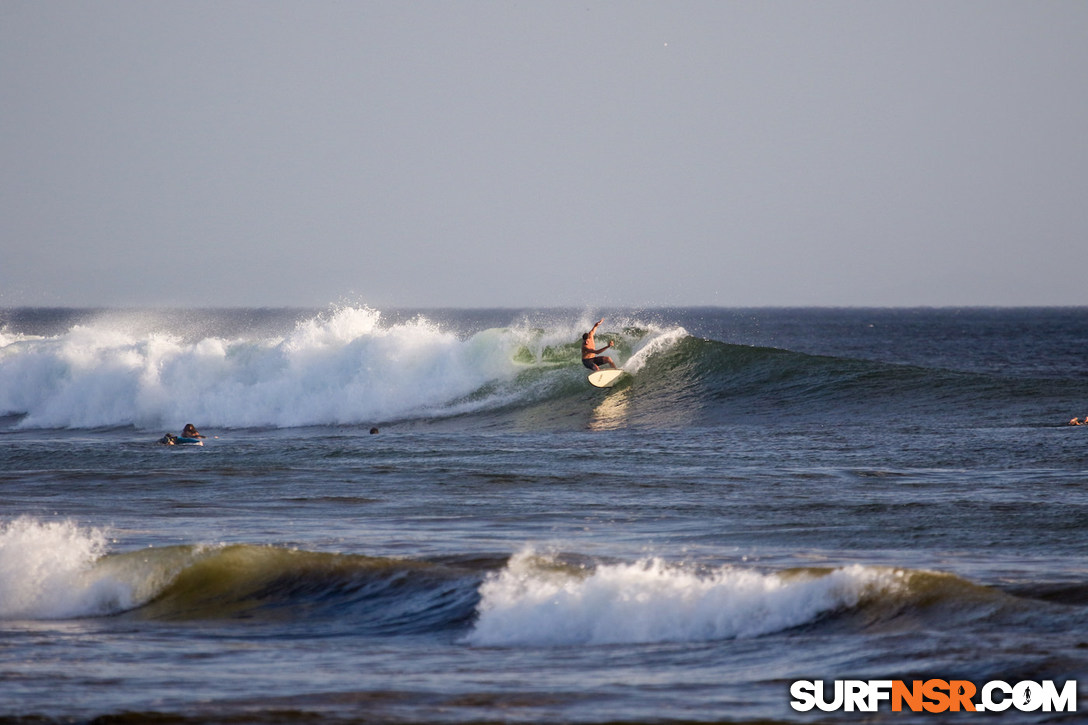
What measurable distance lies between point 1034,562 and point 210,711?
697 cm

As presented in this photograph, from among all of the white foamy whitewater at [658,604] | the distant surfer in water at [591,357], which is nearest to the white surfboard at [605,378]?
the distant surfer in water at [591,357]

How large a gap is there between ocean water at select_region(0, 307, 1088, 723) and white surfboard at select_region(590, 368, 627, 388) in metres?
1.11

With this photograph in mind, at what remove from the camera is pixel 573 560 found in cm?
1016

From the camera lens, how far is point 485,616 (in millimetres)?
8641

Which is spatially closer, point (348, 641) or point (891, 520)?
point (348, 641)

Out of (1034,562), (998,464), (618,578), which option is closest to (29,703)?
(618,578)

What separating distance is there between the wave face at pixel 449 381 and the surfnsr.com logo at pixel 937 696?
1639 centimetres

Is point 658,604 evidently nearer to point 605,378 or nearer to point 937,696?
point 937,696

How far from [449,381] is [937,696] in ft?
78.8

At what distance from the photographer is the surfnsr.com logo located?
6211mm

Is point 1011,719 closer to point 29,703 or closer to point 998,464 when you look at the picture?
point 29,703

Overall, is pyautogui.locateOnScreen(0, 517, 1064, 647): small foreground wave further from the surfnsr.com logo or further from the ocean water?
the surfnsr.com logo

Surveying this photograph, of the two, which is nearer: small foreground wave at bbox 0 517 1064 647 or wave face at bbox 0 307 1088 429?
small foreground wave at bbox 0 517 1064 647

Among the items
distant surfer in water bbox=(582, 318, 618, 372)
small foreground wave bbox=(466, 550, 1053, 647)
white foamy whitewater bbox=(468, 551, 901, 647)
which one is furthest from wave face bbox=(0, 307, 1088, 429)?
white foamy whitewater bbox=(468, 551, 901, 647)
